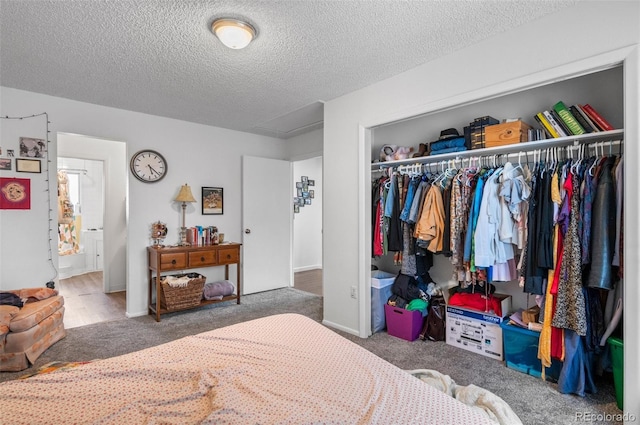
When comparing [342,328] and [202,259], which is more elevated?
[202,259]

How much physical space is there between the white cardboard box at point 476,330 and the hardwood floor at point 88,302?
143 inches

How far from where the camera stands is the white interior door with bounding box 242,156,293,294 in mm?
4773

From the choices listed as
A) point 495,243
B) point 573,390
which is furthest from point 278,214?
point 573,390

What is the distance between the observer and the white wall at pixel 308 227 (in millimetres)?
6586

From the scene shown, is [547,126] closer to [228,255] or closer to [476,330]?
[476,330]

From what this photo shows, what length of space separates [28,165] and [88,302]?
81.7 inches

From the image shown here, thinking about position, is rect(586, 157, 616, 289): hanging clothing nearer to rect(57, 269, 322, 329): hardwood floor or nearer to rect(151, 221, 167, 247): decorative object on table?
rect(57, 269, 322, 329): hardwood floor

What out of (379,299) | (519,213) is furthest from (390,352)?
(519,213)

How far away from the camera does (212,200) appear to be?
451 centimetres

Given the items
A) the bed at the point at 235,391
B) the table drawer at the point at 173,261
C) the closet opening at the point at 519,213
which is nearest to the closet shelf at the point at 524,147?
the closet opening at the point at 519,213

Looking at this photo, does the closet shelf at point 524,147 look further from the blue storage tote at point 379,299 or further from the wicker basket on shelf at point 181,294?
the wicker basket on shelf at point 181,294

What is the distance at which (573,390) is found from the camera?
211cm

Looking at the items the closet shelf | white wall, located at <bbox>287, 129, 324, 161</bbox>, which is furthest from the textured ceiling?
white wall, located at <bbox>287, 129, 324, 161</bbox>

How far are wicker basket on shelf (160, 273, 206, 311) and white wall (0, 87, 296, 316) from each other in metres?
0.45
